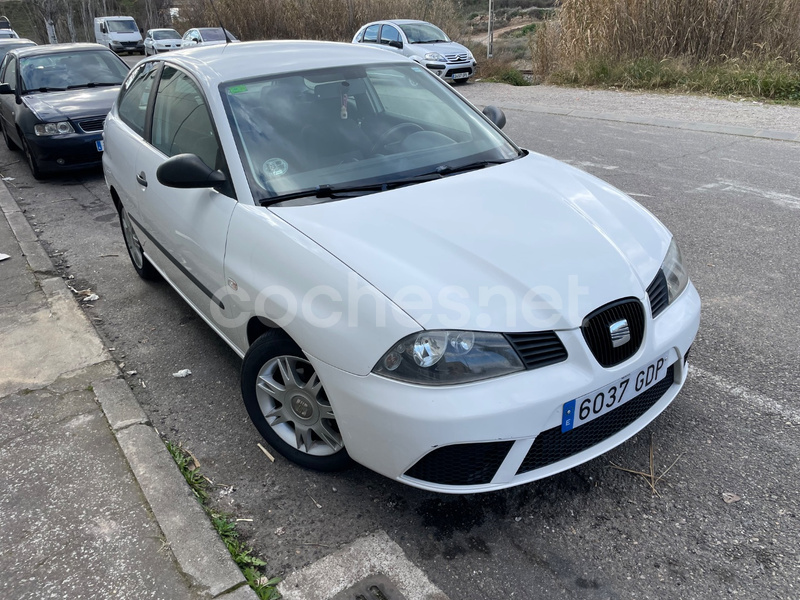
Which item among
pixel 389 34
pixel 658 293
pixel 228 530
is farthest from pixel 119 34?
pixel 658 293

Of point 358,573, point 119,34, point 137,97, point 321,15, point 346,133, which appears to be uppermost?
point 321,15

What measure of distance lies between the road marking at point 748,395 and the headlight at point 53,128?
788 cm

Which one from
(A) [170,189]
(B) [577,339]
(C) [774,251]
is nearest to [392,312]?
(B) [577,339]

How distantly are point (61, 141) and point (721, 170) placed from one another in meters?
7.91

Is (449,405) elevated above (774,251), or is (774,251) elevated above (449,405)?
(449,405)

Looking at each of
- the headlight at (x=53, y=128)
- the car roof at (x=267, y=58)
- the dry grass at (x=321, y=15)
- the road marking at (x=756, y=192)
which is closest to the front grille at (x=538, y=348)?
the car roof at (x=267, y=58)

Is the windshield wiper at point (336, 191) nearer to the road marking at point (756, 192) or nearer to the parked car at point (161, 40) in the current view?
the road marking at point (756, 192)

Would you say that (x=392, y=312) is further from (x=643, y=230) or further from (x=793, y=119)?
(x=793, y=119)

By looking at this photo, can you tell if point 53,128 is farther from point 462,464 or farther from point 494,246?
point 462,464

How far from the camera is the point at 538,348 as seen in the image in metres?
2.21

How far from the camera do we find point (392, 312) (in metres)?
2.20

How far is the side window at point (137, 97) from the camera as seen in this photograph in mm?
4296

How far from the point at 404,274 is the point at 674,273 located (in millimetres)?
1255

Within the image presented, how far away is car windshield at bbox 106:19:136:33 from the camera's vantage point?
109ft
